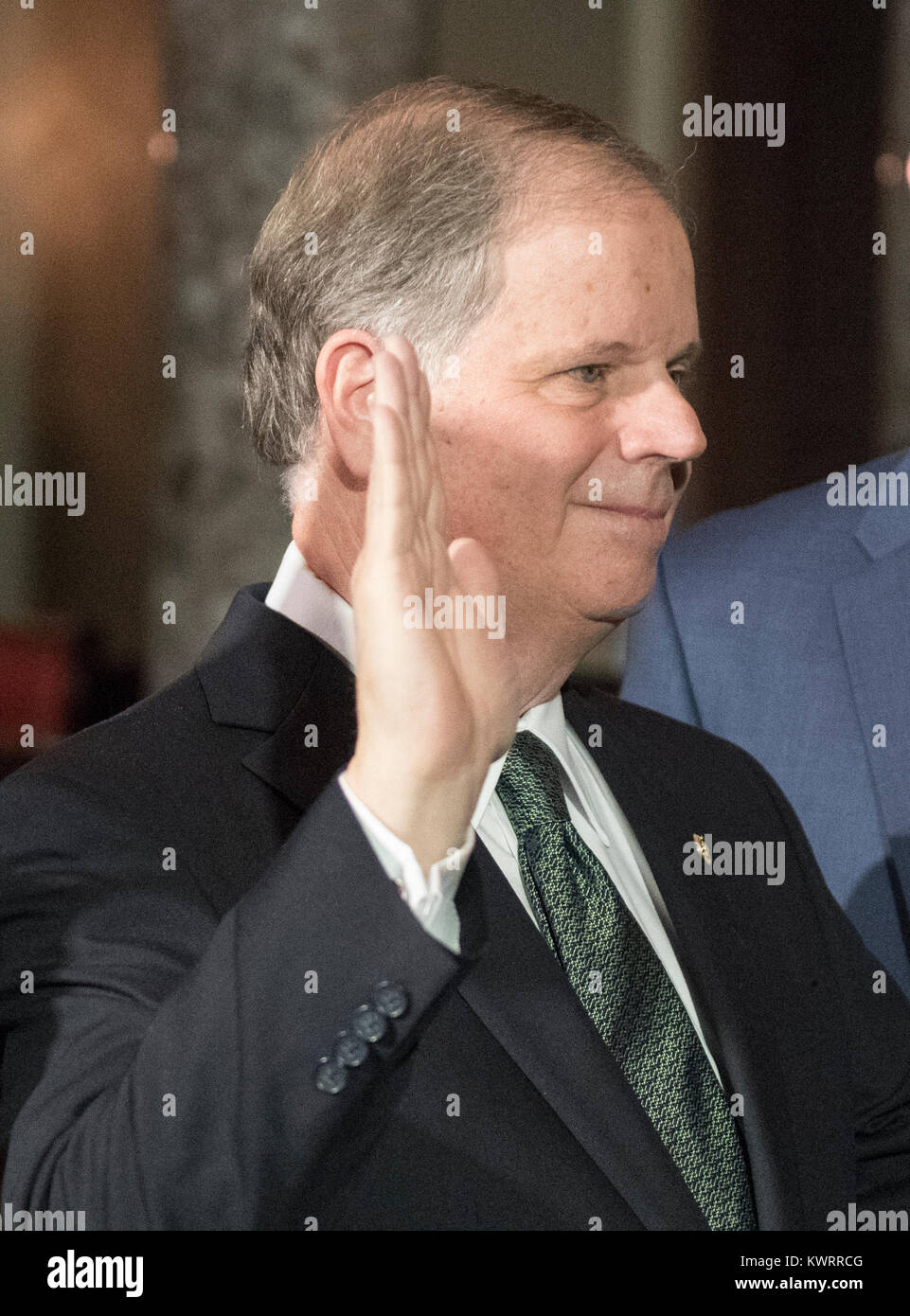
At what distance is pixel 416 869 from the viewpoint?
883mm

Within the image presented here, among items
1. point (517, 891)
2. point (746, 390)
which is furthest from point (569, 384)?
point (746, 390)

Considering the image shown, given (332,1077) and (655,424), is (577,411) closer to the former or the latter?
(655,424)

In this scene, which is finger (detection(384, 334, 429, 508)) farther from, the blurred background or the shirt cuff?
the blurred background

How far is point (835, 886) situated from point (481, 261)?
0.86 metres

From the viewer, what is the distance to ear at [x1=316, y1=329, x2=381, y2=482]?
1.21 m

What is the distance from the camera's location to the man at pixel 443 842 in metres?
0.87

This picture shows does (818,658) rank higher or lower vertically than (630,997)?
higher

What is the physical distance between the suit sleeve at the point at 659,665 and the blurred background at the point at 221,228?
7cm

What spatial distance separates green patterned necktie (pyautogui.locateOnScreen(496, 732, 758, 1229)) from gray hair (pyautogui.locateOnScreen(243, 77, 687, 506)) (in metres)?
0.40

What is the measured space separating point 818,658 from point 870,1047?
50cm

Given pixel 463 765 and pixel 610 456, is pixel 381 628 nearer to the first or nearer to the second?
pixel 463 765

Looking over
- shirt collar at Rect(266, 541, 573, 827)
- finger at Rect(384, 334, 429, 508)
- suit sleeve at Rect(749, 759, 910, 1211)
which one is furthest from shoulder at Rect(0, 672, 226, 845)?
suit sleeve at Rect(749, 759, 910, 1211)

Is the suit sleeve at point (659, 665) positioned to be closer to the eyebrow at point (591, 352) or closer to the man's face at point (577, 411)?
the man's face at point (577, 411)

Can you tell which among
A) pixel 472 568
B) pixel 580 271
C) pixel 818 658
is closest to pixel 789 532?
pixel 818 658
